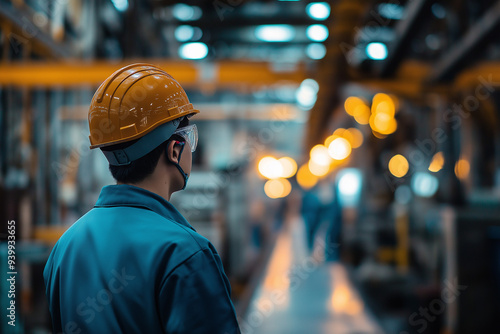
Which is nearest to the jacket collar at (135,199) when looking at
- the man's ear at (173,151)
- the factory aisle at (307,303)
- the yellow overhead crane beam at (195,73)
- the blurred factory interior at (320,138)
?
the man's ear at (173,151)

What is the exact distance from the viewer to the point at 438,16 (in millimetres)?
6086

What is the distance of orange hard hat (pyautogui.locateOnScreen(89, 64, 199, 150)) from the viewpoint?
1.15 metres

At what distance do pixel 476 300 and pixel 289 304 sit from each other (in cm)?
294

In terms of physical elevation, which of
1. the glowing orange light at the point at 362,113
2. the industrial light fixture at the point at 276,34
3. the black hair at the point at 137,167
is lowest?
the black hair at the point at 137,167

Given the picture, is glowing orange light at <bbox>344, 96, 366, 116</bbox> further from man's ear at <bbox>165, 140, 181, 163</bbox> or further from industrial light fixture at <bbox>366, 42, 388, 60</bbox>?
man's ear at <bbox>165, 140, 181, 163</bbox>

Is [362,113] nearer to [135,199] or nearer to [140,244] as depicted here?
[135,199]

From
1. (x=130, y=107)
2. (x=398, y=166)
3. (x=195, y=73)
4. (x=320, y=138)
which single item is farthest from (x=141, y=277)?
(x=320, y=138)

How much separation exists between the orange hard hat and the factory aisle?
415cm

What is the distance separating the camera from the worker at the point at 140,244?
3.12 feet

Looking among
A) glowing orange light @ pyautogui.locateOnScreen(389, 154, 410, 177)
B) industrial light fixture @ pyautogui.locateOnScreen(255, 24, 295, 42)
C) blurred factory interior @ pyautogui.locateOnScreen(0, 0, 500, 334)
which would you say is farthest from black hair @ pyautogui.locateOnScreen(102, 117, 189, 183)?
industrial light fixture @ pyautogui.locateOnScreen(255, 24, 295, 42)

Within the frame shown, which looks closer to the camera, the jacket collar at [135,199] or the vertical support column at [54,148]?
the jacket collar at [135,199]

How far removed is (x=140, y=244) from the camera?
97 cm

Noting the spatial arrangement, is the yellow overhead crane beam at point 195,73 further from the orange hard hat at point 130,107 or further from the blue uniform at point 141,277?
the blue uniform at point 141,277

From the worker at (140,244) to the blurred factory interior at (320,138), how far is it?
2.73 meters
